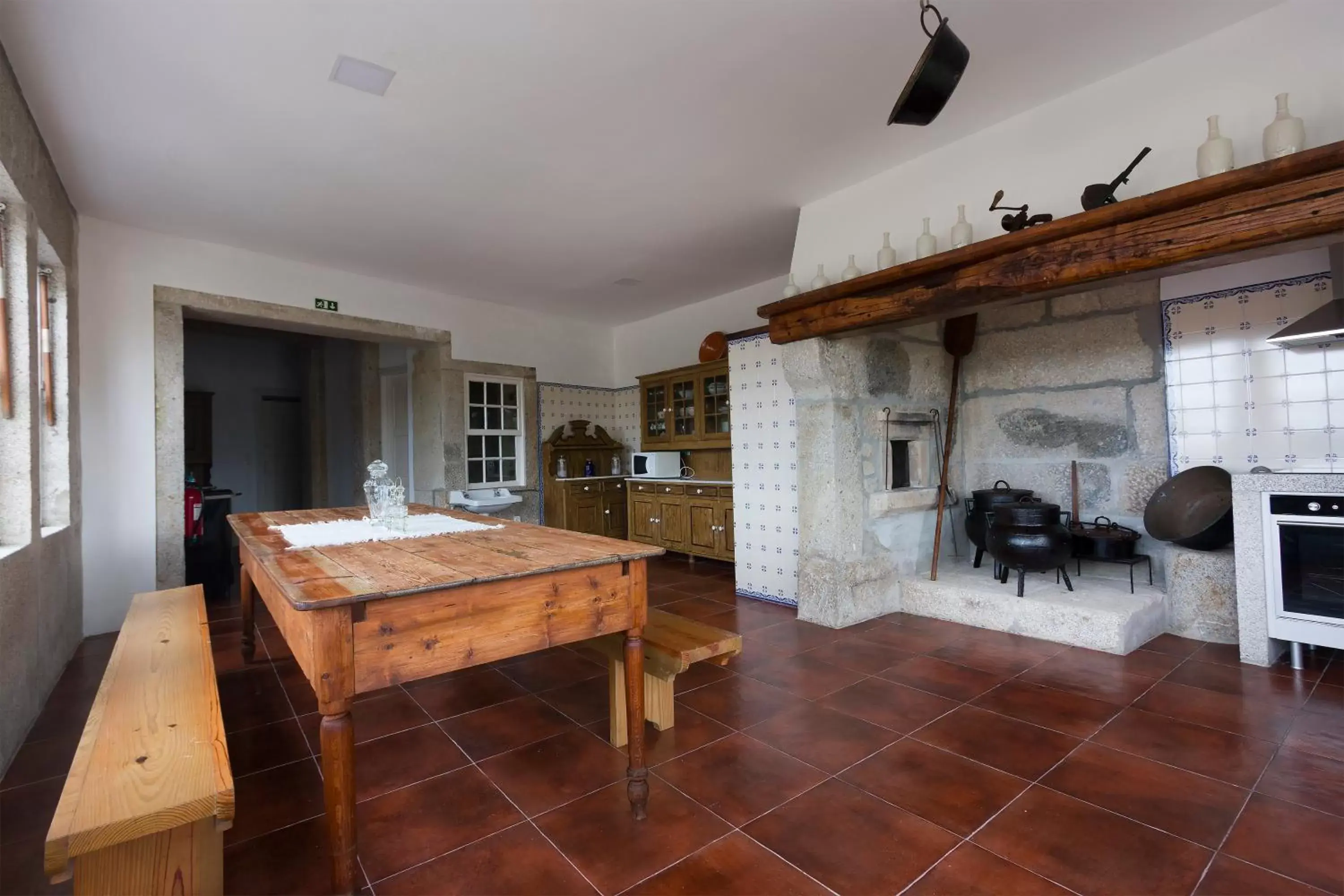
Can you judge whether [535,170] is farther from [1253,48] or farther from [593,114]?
[1253,48]

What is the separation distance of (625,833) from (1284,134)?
3362mm

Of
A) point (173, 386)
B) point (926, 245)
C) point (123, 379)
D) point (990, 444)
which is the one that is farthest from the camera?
point (990, 444)

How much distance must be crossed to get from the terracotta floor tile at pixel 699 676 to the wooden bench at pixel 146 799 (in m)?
1.85

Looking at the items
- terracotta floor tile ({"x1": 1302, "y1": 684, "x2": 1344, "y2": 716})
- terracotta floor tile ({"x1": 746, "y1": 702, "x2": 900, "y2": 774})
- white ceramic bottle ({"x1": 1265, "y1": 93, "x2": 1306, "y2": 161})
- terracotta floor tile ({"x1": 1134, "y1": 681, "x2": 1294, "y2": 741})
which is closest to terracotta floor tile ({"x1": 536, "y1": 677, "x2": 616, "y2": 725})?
Answer: terracotta floor tile ({"x1": 746, "y1": 702, "x2": 900, "y2": 774})

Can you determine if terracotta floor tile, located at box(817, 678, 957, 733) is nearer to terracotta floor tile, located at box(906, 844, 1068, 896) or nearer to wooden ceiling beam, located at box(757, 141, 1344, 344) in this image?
terracotta floor tile, located at box(906, 844, 1068, 896)

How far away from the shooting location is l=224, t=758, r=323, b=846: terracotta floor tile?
78.6 inches

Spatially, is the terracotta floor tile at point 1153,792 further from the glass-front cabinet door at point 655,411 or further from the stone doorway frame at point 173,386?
the stone doorway frame at point 173,386

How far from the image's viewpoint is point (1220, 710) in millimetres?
2635

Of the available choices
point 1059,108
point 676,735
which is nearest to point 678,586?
point 676,735

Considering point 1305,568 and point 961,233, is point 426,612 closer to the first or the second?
point 961,233

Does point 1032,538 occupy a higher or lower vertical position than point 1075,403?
lower

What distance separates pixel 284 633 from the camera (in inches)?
73.8

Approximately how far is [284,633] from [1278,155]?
3.80 meters

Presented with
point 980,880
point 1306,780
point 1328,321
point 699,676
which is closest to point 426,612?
point 980,880
